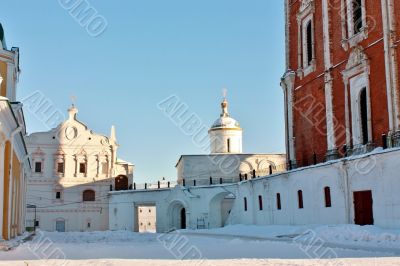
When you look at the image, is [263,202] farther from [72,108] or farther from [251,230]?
[72,108]

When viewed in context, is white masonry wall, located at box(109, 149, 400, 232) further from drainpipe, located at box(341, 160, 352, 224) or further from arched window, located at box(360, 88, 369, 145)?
arched window, located at box(360, 88, 369, 145)

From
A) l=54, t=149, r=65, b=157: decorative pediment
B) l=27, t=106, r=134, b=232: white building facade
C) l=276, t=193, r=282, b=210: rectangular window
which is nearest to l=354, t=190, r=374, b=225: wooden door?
l=276, t=193, r=282, b=210: rectangular window

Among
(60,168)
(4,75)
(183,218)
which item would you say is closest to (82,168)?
(60,168)

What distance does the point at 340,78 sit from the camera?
83.5ft

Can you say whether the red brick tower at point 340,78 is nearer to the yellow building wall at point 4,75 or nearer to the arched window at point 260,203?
the arched window at point 260,203

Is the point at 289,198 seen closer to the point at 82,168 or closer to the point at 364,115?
the point at 364,115

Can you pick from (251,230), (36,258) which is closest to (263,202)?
(251,230)

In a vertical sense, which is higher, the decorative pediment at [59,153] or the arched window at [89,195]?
the decorative pediment at [59,153]

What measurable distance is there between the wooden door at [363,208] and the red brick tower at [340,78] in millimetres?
2204

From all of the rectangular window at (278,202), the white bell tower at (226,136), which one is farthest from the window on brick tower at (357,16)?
the white bell tower at (226,136)

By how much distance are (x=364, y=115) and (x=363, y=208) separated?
5.01 m

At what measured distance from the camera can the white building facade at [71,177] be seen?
46.1 meters

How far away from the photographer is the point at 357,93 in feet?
79.4

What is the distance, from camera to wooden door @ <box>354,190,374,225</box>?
20328 mm
